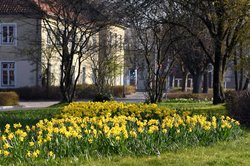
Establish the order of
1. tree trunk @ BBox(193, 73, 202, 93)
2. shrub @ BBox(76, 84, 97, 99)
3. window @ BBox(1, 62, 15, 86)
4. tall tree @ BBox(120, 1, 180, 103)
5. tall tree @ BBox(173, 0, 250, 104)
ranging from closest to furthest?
tall tree @ BBox(173, 0, 250, 104) → tall tree @ BBox(120, 1, 180, 103) → window @ BBox(1, 62, 15, 86) → shrub @ BBox(76, 84, 97, 99) → tree trunk @ BBox(193, 73, 202, 93)

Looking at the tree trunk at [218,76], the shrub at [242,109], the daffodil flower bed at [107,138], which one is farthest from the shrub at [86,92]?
the daffodil flower bed at [107,138]

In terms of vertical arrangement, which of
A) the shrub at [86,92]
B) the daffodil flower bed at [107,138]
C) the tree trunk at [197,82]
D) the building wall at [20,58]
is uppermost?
the building wall at [20,58]

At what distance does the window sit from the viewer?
146ft

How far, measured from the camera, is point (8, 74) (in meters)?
44.6

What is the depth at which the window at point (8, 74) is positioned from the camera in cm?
4441

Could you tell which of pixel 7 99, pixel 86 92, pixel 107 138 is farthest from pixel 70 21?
pixel 86 92

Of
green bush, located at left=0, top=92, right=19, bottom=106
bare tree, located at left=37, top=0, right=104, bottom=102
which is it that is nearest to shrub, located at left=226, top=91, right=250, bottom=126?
bare tree, located at left=37, top=0, right=104, bottom=102

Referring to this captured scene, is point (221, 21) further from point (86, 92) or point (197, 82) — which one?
point (86, 92)

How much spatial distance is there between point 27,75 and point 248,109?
107ft

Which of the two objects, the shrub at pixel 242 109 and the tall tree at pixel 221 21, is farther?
the tall tree at pixel 221 21

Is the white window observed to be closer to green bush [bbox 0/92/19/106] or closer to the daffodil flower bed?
green bush [bbox 0/92/19/106]

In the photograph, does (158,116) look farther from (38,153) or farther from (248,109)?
(38,153)

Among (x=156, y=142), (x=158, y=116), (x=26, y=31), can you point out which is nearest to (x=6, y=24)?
(x=26, y=31)

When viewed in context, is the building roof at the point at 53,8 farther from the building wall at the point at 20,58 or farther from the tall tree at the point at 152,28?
the building wall at the point at 20,58
